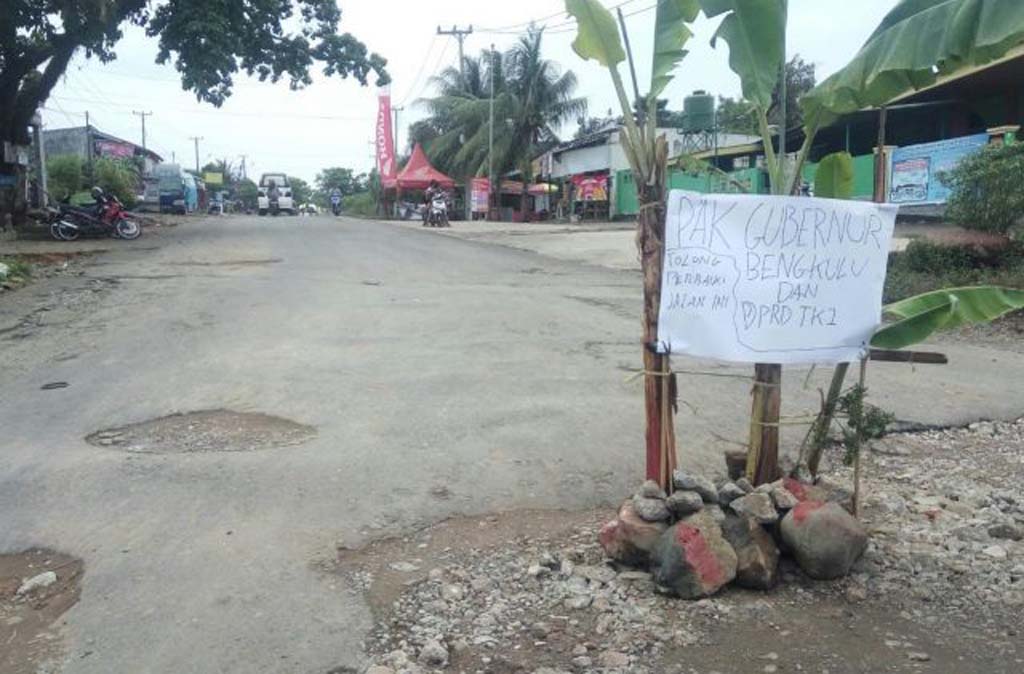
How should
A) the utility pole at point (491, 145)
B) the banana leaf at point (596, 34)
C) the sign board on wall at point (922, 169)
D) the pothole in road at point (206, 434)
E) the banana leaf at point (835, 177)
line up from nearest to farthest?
the banana leaf at point (596, 34), the banana leaf at point (835, 177), the pothole in road at point (206, 434), the sign board on wall at point (922, 169), the utility pole at point (491, 145)

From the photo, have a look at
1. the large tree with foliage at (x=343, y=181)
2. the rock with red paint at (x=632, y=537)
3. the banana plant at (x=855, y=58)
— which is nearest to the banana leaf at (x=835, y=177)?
the banana plant at (x=855, y=58)

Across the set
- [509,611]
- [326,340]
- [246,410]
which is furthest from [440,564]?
[326,340]

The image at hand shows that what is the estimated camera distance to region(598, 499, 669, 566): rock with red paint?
11.9 ft

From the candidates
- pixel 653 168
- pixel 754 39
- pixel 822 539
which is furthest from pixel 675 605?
pixel 754 39

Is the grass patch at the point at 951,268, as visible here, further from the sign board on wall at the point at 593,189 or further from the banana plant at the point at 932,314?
the sign board on wall at the point at 593,189

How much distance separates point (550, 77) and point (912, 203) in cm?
2522

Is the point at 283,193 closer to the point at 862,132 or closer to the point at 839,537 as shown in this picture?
the point at 862,132

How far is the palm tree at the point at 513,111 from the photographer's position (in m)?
40.3

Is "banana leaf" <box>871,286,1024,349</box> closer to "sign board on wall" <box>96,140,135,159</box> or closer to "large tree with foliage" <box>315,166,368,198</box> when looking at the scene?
"sign board on wall" <box>96,140,135,159</box>

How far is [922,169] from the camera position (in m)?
17.6

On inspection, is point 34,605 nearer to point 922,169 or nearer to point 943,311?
point 943,311

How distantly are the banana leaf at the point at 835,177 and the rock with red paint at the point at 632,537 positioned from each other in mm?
1706

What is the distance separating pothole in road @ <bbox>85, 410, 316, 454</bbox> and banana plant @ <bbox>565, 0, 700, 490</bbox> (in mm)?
2487

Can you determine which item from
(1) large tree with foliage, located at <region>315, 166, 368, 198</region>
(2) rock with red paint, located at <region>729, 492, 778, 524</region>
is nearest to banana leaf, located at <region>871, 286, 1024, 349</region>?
(2) rock with red paint, located at <region>729, 492, 778, 524</region>
